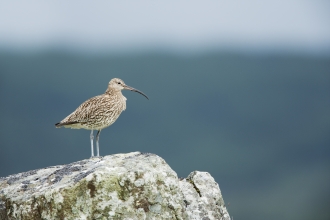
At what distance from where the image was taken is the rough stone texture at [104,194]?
468 inches

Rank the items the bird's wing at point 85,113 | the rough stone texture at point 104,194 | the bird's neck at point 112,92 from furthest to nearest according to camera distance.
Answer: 1. the bird's neck at point 112,92
2. the bird's wing at point 85,113
3. the rough stone texture at point 104,194

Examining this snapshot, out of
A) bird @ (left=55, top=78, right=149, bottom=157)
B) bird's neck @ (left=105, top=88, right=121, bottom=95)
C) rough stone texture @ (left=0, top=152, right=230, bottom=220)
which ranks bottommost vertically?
rough stone texture @ (left=0, top=152, right=230, bottom=220)

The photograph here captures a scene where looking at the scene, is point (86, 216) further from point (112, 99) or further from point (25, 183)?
point (112, 99)

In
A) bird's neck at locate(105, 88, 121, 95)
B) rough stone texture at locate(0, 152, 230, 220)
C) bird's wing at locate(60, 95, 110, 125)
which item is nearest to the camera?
rough stone texture at locate(0, 152, 230, 220)

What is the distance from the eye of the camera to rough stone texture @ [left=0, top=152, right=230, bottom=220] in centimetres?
1189

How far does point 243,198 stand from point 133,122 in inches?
2394

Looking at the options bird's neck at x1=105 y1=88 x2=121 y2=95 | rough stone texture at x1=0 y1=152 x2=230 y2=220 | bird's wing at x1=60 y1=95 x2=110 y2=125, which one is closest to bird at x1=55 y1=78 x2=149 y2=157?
bird's wing at x1=60 y1=95 x2=110 y2=125

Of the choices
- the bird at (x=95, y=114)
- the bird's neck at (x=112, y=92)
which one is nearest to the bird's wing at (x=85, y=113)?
the bird at (x=95, y=114)

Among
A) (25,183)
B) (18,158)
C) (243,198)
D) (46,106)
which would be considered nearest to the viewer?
(25,183)

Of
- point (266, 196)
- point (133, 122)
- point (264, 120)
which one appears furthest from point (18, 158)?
point (264, 120)

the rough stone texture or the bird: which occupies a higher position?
the bird

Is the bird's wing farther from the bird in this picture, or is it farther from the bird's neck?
the bird's neck

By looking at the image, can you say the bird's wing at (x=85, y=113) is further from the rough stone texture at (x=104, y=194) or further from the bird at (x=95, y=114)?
the rough stone texture at (x=104, y=194)

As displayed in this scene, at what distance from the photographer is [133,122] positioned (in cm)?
17938
